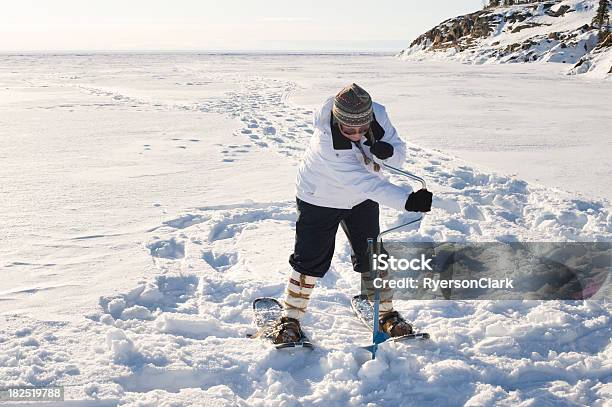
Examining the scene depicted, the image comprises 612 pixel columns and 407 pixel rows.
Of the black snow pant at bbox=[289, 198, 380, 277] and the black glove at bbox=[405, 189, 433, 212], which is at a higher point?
the black glove at bbox=[405, 189, 433, 212]

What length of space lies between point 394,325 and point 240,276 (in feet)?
4.46

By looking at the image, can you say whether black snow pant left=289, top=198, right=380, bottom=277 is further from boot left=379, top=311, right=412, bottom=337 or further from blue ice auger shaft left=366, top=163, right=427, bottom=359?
boot left=379, top=311, right=412, bottom=337

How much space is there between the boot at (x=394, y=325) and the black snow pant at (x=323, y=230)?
410mm

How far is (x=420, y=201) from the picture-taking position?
2580 mm

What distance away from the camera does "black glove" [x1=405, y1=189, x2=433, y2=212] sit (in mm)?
2574

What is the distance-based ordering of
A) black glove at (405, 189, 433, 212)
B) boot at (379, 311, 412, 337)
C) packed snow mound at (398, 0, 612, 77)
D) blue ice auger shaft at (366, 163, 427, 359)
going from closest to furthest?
black glove at (405, 189, 433, 212)
blue ice auger shaft at (366, 163, 427, 359)
boot at (379, 311, 412, 337)
packed snow mound at (398, 0, 612, 77)

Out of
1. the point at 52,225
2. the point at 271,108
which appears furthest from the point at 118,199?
the point at 271,108

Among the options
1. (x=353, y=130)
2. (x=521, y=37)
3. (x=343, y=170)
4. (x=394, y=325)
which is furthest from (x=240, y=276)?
(x=521, y=37)

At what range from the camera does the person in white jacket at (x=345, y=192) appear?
2.66 metres

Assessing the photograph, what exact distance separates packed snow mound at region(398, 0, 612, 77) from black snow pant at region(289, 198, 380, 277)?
2485cm

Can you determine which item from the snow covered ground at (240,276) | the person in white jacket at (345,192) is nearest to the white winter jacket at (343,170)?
the person in white jacket at (345,192)

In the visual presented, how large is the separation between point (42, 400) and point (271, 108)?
11.6 meters

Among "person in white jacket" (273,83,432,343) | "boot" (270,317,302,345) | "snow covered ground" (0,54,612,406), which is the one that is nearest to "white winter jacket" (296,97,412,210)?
"person in white jacket" (273,83,432,343)

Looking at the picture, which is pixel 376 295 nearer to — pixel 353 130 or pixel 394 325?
pixel 394 325
